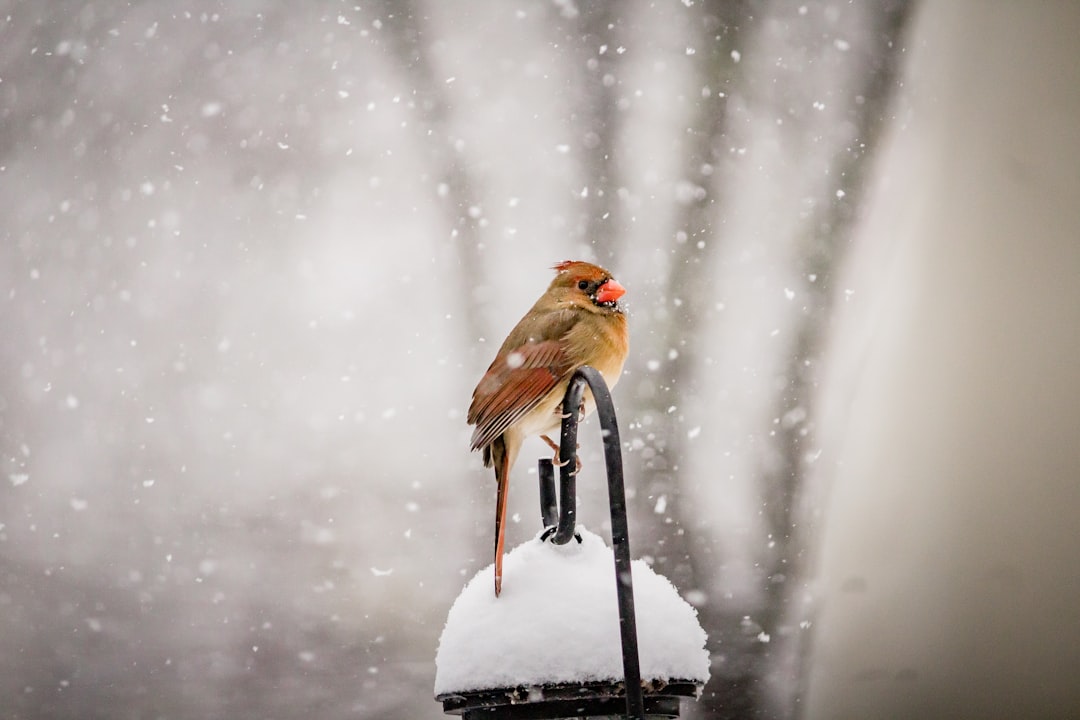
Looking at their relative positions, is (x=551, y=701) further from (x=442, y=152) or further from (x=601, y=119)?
(x=601, y=119)

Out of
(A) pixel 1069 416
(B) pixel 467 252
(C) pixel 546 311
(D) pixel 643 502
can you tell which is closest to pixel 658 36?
(B) pixel 467 252

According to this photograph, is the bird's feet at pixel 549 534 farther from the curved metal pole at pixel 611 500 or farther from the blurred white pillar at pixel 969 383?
the blurred white pillar at pixel 969 383

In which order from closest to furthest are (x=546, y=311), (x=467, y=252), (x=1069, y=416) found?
(x=546, y=311)
(x=467, y=252)
(x=1069, y=416)

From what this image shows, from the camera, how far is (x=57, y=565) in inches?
160

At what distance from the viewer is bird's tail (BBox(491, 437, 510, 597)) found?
1073 mm

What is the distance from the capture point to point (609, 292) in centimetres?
171

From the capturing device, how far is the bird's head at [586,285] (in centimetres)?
175

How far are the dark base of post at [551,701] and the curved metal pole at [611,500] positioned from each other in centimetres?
6

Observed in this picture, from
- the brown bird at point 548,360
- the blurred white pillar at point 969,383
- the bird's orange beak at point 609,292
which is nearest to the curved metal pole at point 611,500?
the brown bird at point 548,360

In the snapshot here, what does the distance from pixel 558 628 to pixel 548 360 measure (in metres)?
0.66

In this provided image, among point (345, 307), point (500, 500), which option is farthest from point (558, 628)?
point (345, 307)

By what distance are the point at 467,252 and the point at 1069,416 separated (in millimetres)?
2786

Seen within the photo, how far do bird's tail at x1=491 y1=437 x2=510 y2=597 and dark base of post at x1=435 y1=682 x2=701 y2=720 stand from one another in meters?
0.12

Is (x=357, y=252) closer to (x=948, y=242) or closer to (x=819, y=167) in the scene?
(x=819, y=167)
